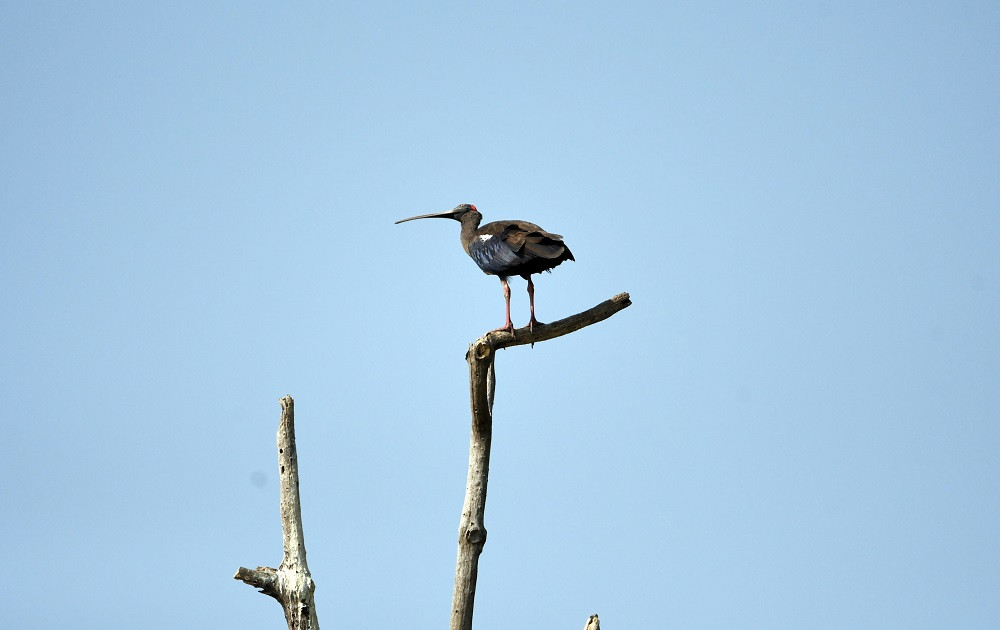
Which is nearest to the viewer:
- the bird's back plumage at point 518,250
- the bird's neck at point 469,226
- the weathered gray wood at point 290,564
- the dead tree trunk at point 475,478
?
the dead tree trunk at point 475,478

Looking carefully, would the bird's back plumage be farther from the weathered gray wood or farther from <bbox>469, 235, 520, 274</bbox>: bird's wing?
the weathered gray wood

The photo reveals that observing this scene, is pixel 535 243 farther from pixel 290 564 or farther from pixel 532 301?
pixel 290 564

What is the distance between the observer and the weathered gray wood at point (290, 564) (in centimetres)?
1102

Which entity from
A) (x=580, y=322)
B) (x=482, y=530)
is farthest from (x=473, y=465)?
(x=580, y=322)

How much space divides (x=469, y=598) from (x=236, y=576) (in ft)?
6.15

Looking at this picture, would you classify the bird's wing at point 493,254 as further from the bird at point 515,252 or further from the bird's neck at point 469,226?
the bird's neck at point 469,226

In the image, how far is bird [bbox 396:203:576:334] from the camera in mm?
11156

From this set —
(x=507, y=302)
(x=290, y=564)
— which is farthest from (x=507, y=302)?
(x=290, y=564)

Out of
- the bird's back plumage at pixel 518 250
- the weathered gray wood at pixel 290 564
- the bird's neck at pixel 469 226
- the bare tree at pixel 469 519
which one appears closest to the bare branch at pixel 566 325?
the bare tree at pixel 469 519

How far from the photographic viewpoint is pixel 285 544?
11.2 meters

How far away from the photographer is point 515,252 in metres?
11.2

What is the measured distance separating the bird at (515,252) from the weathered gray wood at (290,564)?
2.02 meters

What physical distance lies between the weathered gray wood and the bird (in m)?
2.02

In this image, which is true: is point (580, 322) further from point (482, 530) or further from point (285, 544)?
point (285, 544)
